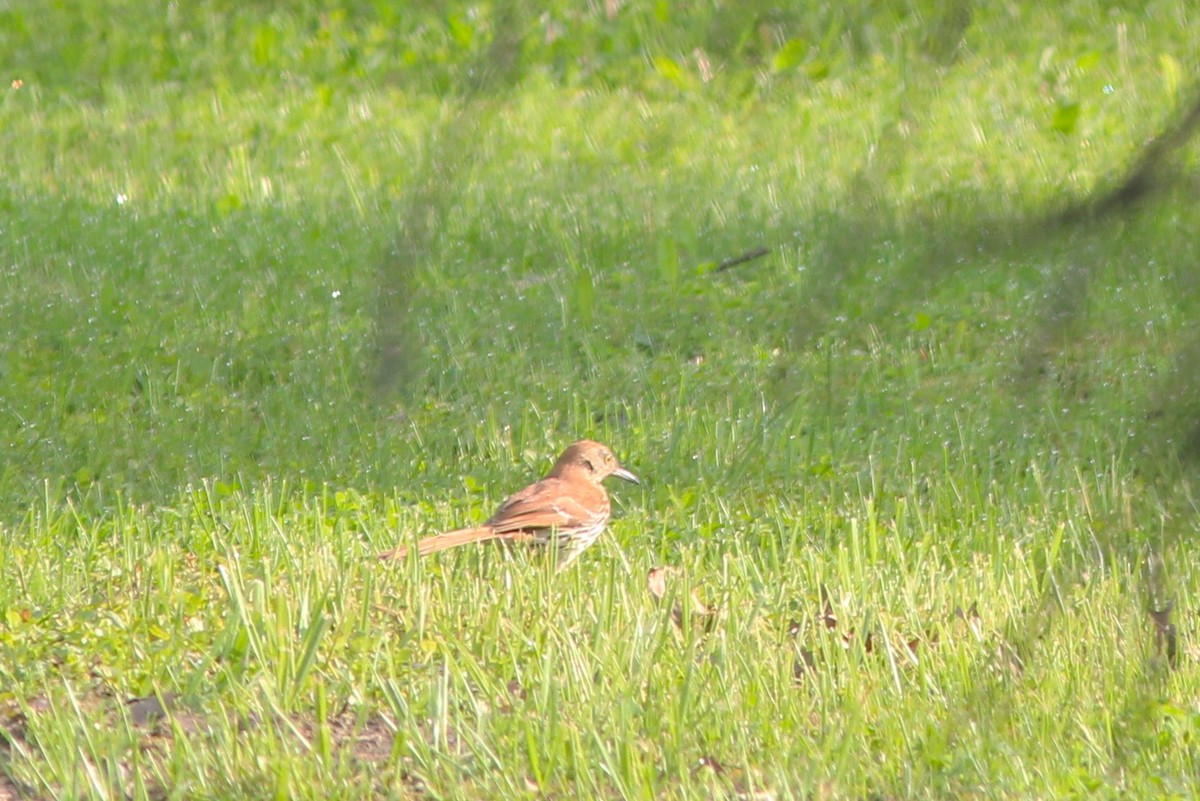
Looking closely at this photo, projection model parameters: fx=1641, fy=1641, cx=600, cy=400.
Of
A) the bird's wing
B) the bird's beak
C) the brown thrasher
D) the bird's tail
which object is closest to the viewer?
the bird's tail

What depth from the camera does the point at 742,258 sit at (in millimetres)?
9688

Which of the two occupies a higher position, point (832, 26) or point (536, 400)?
point (832, 26)

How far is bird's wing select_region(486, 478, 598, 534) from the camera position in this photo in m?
5.87

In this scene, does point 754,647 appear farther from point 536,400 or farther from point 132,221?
point 132,221

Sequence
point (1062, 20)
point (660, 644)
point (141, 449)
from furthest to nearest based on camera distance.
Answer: point (141, 449)
point (660, 644)
point (1062, 20)

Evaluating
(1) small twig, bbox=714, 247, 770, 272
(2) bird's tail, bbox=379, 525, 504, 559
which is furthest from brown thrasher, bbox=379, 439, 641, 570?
(1) small twig, bbox=714, 247, 770, 272

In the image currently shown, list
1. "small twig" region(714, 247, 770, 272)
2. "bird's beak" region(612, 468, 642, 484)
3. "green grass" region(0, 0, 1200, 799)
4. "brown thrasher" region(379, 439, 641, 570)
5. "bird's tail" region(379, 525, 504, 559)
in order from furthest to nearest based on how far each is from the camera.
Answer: "small twig" region(714, 247, 770, 272) → "bird's beak" region(612, 468, 642, 484) → "brown thrasher" region(379, 439, 641, 570) → "bird's tail" region(379, 525, 504, 559) → "green grass" region(0, 0, 1200, 799)

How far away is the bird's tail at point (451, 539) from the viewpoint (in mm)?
5446

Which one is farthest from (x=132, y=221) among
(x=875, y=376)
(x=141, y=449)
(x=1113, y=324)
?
(x=1113, y=324)

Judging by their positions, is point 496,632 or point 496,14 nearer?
point 496,14

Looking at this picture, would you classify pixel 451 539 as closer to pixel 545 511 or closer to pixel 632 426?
pixel 545 511

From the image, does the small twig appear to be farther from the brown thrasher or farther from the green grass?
the brown thrasher

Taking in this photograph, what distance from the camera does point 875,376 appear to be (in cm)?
799

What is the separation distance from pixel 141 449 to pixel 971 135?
5.80 metres
